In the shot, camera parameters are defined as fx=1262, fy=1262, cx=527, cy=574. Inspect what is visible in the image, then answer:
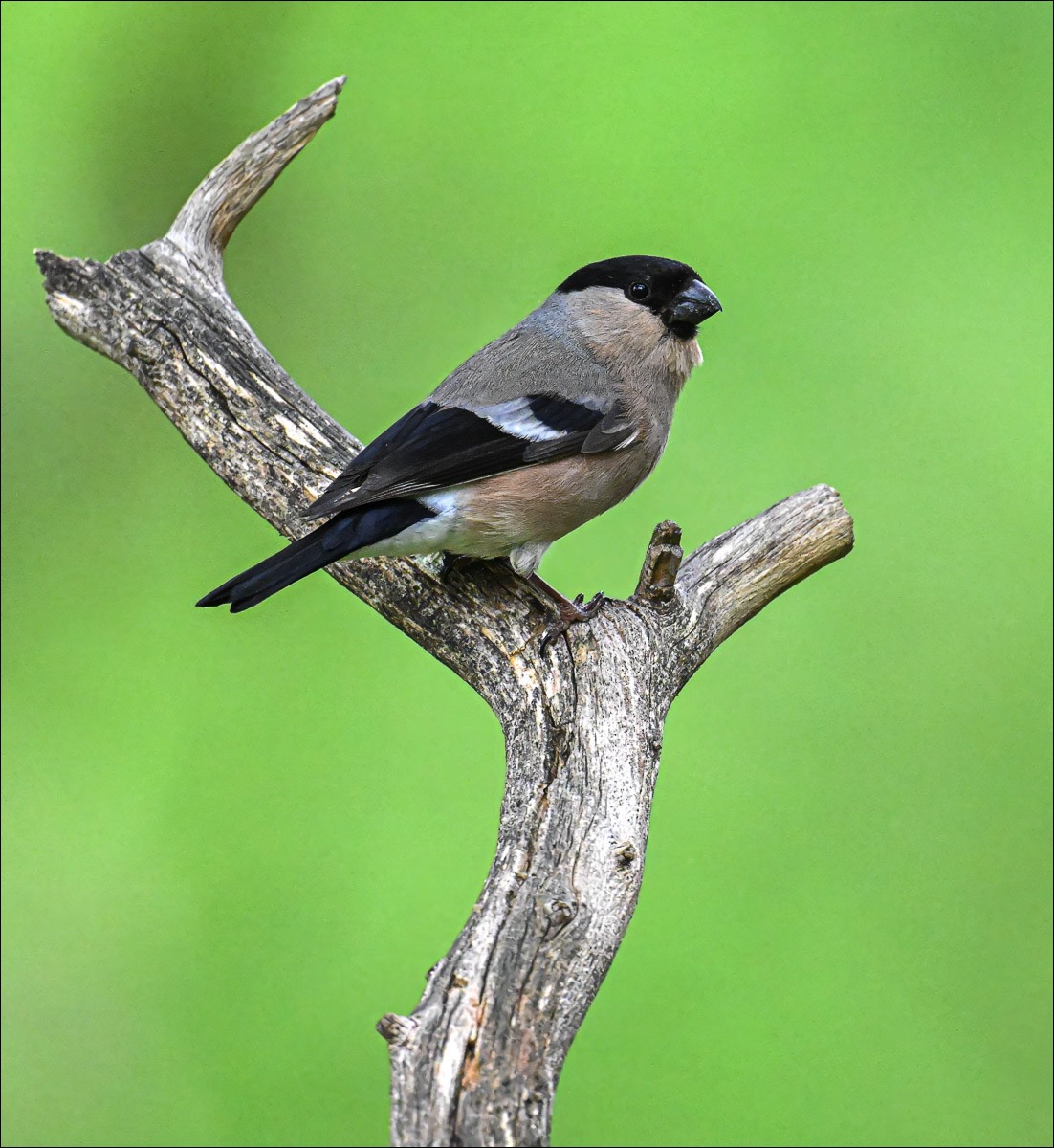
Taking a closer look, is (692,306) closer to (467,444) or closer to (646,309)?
(646,309)

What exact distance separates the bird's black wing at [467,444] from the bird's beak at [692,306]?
0.19 metres

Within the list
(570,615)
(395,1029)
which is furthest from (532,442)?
(395,1029)

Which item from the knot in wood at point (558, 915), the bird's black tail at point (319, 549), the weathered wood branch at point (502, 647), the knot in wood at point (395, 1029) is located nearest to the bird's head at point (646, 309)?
the weathered wood branch at point (502, 647)

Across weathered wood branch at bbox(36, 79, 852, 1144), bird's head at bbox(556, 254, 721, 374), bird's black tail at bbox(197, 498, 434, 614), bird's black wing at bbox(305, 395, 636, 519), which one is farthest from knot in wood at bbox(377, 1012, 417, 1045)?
bird's head at bbox(556, 254, 721, 374)

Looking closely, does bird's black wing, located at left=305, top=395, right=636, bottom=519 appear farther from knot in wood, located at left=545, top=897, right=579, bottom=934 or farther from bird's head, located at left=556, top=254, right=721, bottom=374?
knot in wood, located at left=545, top=897, right=579, bottom=934

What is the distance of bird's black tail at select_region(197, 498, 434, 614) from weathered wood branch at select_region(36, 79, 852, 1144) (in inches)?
7.9

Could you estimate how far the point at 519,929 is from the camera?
125cm

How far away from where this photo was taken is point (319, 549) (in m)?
1.60

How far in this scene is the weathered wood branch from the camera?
3.68 ft

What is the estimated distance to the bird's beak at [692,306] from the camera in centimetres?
189

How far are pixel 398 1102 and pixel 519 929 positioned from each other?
0.22 metres

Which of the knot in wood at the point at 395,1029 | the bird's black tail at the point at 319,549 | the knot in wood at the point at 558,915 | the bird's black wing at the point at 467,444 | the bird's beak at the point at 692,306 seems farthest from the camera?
the bird's beak at the point at 692,306

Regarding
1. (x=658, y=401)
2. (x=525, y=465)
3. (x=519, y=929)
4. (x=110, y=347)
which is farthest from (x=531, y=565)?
(x=110, y=347)

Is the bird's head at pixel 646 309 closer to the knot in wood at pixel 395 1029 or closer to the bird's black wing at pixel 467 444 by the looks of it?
the bird's black wing at pixel 467 444
